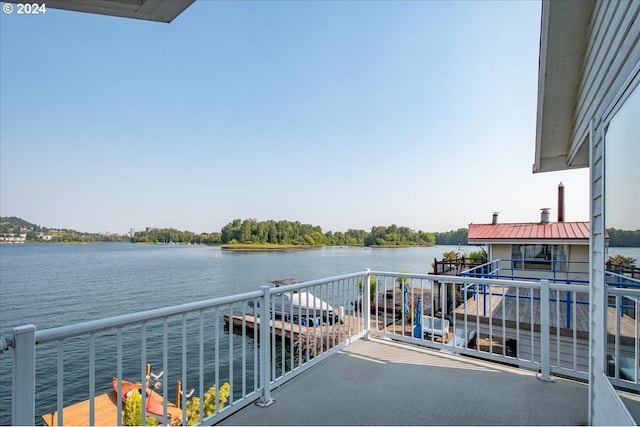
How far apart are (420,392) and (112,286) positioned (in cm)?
2303

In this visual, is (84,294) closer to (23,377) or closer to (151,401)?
(151,401)

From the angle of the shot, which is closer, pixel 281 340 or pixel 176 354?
pixel 281 340

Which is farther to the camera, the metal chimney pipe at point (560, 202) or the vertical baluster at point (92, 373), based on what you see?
the metal chimney pipe at point (560, 202)

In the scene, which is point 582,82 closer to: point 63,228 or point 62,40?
point 62,40

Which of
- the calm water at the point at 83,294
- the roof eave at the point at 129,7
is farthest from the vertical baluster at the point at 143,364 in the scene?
the calm water at the point at 83,294

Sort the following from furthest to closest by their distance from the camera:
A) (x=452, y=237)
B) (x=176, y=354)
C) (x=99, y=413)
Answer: (x=452, y=237) → (x=176, y=354) → (x=99, y=413)

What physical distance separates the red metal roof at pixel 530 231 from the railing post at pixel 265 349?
10980 millimetres

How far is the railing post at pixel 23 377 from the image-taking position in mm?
1187

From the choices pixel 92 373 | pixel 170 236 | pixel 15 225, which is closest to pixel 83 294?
pixel 92 373

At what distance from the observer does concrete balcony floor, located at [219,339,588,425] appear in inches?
89.0

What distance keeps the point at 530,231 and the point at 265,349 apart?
1150 centimetres

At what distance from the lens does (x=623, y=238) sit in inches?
57.4

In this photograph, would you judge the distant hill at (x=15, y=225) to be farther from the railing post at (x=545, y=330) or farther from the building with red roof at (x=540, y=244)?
the railing post at (x=545, y=330)

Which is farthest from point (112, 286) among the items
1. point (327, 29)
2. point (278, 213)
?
point (278, 213)
